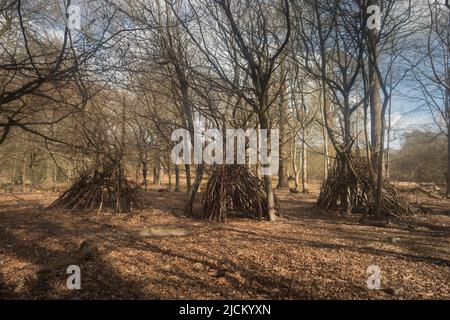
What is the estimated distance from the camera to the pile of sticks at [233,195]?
605cm

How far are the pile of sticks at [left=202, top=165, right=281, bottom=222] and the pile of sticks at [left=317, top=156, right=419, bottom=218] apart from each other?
57.7 inches

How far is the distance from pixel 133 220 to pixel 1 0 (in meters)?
3.73

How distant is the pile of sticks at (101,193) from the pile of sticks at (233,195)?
6.17ft

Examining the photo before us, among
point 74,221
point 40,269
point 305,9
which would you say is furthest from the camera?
point 305,9

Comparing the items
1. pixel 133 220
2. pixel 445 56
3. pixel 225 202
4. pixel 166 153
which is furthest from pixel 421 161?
pixel 133 220

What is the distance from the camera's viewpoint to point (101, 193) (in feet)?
22.9

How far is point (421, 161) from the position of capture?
18.3 meters

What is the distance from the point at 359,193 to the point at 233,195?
2.68 meters

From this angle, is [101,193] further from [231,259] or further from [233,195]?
[231,259]

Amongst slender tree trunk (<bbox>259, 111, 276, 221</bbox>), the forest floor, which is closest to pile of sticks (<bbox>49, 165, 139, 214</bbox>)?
the forest floor

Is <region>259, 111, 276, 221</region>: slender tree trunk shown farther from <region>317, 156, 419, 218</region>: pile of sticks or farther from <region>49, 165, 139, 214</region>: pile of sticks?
<region>49, 165, 139, 214</region>: pile of sticks

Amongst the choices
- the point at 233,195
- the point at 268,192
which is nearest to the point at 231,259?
the point at 268,192

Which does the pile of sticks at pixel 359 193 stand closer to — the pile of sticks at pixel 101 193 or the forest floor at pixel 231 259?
the forest floor at pixel 231 259
